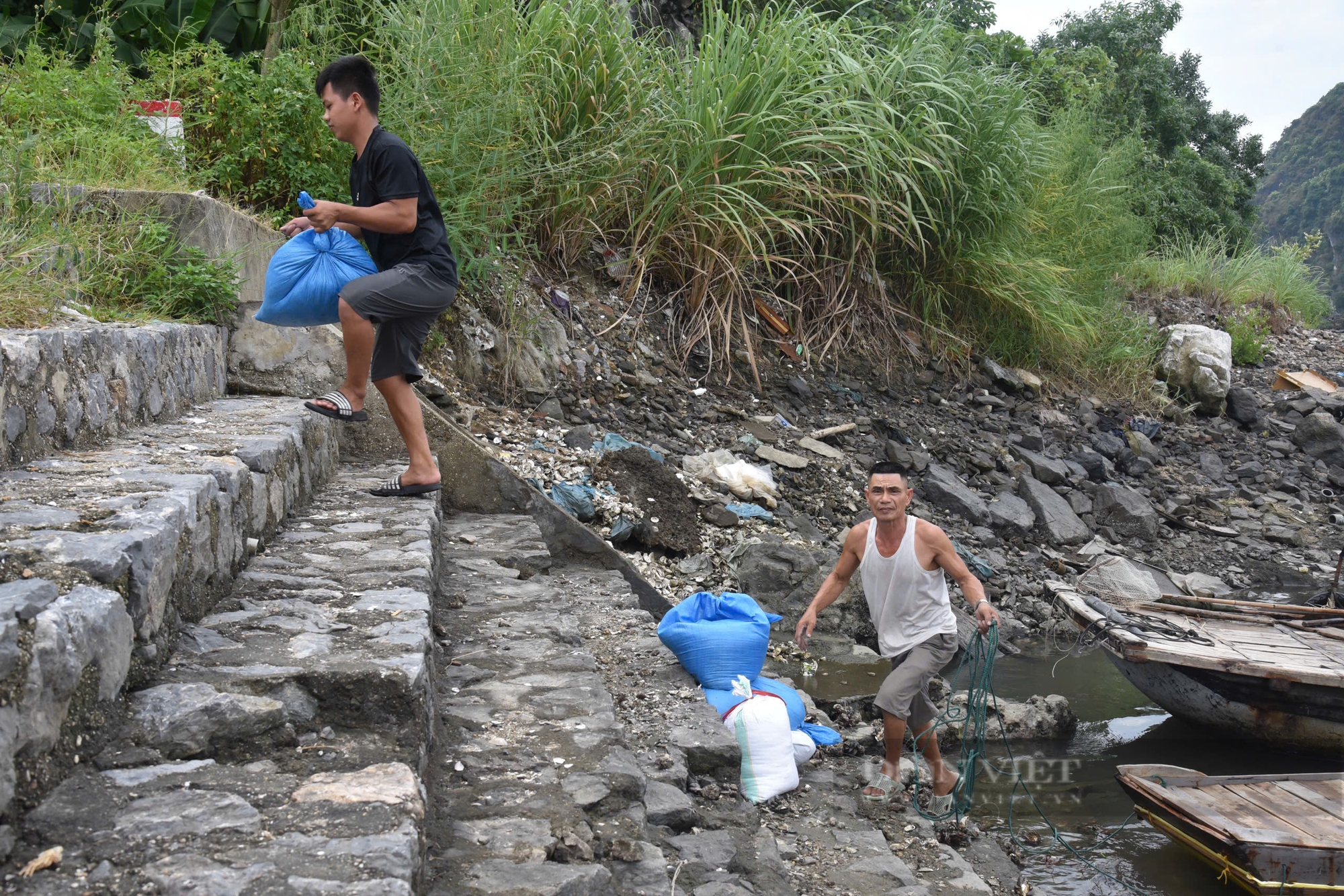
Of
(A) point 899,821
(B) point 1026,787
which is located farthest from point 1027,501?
(A) point 899,821

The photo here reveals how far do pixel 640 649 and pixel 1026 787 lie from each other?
8.57ft

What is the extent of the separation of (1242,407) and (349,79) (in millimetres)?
13628

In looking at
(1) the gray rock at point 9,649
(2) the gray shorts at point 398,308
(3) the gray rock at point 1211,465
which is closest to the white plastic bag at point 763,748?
(2) the gray shorts at point 398,308

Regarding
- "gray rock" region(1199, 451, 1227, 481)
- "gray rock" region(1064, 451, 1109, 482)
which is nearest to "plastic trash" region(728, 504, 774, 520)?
"gray rock" region(1064, 451, 1109, 482)

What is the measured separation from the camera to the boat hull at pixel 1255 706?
6027 millimetres

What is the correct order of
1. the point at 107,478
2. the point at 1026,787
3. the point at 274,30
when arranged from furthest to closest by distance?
the point at 274,30 → the point at 1026,787 → the point at 107,478

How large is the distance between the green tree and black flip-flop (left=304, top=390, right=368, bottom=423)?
16.2m

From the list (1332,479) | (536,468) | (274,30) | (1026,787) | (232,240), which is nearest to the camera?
(232,240)

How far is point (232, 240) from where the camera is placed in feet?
15.0

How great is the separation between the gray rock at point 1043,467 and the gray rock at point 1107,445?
1.29 m

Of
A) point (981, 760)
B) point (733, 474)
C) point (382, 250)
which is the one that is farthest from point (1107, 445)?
point (382, 250)

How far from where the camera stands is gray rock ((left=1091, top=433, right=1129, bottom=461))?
11125mm

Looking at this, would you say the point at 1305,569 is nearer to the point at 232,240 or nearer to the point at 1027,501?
the point at 1027,501

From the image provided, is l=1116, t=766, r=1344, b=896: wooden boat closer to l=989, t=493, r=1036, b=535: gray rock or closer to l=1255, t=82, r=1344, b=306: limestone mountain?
l=989, t=493, r=1036, b=535: gray rock
